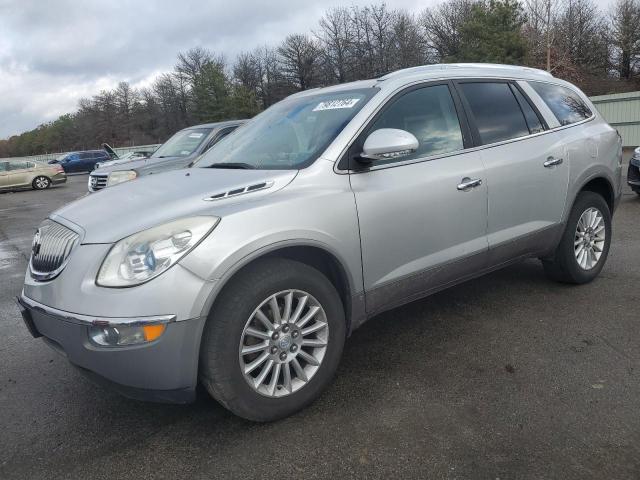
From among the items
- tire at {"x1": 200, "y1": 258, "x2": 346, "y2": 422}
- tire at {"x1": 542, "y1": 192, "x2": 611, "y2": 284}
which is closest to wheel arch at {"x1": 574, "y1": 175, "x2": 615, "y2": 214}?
tire at {"x1": 542, "y1": 192, "x2": 611, "y2": 284}

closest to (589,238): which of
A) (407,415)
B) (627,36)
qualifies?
(407,415)

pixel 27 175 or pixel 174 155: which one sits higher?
pixel 174 155

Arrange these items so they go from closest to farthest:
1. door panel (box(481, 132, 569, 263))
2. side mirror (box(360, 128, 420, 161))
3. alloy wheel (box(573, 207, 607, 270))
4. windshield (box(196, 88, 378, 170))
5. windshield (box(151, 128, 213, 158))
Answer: side mirror (box(360, 128, 420, 161)) → windshield (box(196, 88, 378, 170)) → door panel (box(481, 132, 569, 263)) → alloy wheel (box(573, 207, 607, 270)) → windshield (box(151, 128, 213, 158))

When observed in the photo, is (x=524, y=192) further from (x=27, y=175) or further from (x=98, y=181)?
(x=27, y=175)

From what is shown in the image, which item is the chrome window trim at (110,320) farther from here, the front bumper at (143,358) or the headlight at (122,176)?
the headlight at (122,176)

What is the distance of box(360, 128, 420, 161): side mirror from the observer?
296 cm

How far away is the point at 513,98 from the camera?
4.12 meters

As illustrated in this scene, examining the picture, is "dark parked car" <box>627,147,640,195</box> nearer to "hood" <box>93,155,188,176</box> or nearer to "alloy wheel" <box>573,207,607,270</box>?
"alloy wheel" <box>573,207,607,270</box>

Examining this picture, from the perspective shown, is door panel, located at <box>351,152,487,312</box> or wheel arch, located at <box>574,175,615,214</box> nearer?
door panel, located at <box>351,152,487,312</box>

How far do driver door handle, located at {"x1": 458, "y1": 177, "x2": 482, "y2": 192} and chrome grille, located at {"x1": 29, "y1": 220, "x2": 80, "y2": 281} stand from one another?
235cm

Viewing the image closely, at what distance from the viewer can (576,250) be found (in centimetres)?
459

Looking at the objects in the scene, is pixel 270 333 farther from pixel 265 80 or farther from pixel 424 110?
pixel 265 80

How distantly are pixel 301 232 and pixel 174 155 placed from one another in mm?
7094

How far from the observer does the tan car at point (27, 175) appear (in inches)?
880
